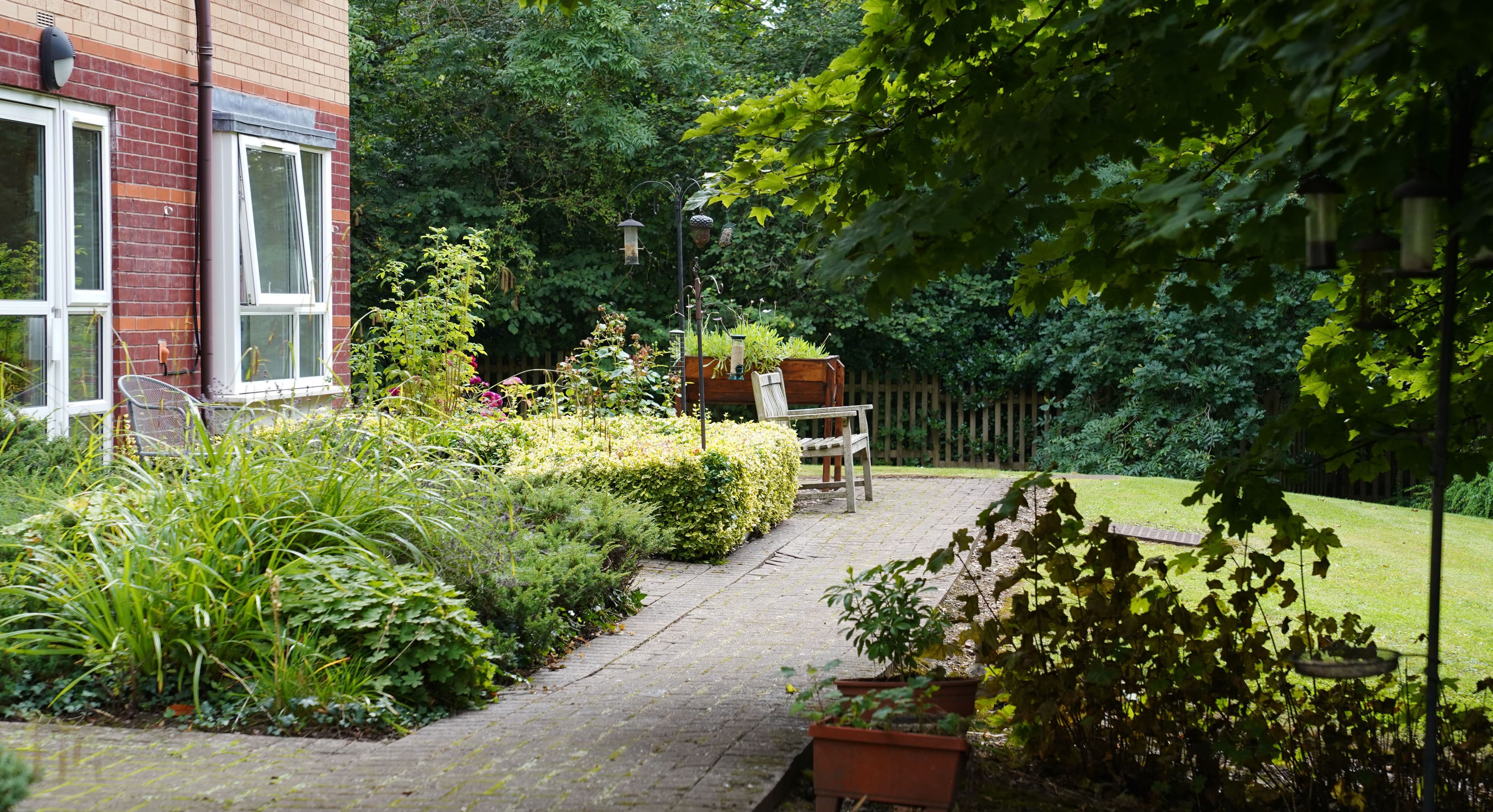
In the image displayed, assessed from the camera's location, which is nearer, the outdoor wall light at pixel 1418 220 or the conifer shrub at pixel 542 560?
the outdoor wall light at pixel 1418 220

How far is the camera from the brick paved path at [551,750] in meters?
3.18

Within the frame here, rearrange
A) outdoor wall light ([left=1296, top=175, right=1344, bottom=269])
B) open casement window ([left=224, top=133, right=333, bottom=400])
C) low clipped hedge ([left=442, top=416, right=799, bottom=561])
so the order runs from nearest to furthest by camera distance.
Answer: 1. outdoor wall light ([left=1296, top=175, right=1344, bottom=269])
2. low clipped hedge ([left=442, top=416, right=799, bottom=561])
3. open casement window ([left=224, top=133, right=333, bottom=400])

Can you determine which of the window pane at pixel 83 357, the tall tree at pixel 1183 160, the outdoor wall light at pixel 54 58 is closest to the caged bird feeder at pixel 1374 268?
the tall tree at pixel 1183 160

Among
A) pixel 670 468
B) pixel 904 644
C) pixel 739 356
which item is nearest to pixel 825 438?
pixel 739 356

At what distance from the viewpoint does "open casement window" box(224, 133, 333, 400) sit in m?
8.12

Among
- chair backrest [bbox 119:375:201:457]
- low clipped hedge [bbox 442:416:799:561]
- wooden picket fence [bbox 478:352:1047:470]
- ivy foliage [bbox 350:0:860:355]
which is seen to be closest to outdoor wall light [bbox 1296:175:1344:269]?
chair backrest [bbox 119:375:201:457]

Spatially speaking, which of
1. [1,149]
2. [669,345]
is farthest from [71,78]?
[669,345]

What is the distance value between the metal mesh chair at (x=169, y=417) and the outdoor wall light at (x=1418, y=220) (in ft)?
14.3

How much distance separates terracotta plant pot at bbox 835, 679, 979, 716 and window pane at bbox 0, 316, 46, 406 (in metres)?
5.14

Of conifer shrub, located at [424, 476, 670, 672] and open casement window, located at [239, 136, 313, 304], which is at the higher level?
open casement window, located at [239, 136, 313, 304]

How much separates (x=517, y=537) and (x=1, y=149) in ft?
12.7

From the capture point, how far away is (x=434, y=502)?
5.05 metres

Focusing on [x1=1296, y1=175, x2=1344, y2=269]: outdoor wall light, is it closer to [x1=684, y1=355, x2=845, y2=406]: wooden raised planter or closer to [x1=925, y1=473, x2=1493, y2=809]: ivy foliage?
[x1=925, y1=473, x2=1493, y2=809]: ivy foliage

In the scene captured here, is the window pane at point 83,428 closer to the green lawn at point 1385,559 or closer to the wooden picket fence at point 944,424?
the green lawn at point 1385,559
